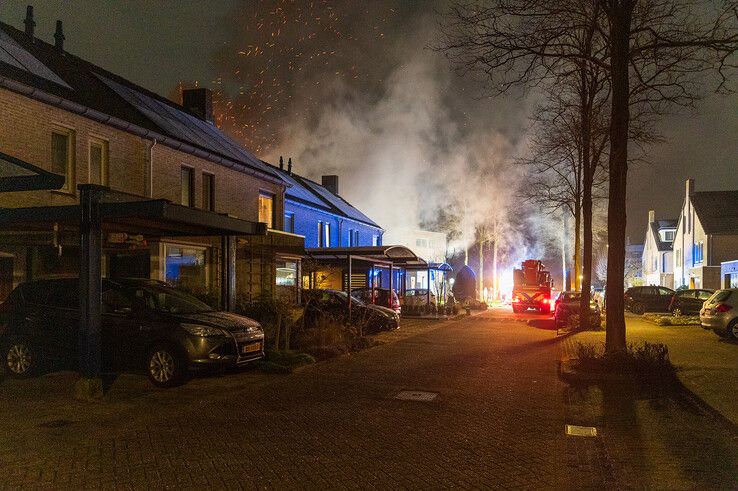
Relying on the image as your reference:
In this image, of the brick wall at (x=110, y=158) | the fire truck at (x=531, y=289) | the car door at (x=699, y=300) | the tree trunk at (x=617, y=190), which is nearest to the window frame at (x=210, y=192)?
the brick wall at (x=110, y=158)

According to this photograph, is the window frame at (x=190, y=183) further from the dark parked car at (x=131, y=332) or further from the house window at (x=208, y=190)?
the dark parked car at (x=131, y=332)

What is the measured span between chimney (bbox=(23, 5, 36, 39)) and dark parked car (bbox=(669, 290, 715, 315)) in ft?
87.4

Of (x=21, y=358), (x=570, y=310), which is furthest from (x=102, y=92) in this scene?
(x=570, y=310)

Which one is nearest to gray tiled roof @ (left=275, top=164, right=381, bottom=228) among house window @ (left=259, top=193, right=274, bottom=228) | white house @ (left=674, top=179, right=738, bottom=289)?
house window @ (left=259, top=193, right=274, bottom=228)

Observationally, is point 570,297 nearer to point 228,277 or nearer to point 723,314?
point 723,314

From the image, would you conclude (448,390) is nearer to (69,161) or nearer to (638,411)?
(638,411)

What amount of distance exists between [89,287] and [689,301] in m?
26.7

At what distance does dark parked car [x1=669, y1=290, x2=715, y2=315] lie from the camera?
1086 inches

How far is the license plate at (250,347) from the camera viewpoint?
1009 centimetres

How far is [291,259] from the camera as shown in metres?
23.3

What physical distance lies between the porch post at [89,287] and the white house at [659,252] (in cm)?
5887

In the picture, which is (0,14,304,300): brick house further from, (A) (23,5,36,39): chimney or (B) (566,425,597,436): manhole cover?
(B) (566,425,597,436): manhole cover

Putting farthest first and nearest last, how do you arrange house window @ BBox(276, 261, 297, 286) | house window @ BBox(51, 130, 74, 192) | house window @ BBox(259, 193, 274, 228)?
house window @ BBox(276, 261, 297, 286) < house window @ BBox(259, 193, 274, 228) < house window @ BBox(51, 130, 74, 192)

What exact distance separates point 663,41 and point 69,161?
12.5 m
